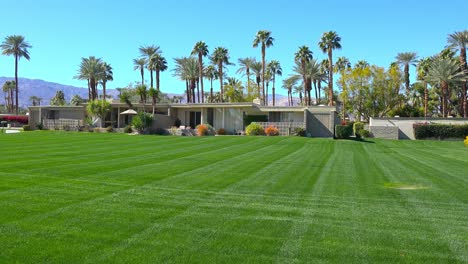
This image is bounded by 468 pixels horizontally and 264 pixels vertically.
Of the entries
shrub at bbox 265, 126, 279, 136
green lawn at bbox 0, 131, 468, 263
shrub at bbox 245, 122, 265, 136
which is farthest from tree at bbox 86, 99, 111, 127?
green lawn at bbox 0, 131, 468, 263

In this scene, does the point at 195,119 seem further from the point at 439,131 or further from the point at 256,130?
the point at 439,131

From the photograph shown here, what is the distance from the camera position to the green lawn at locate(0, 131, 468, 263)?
537 cm

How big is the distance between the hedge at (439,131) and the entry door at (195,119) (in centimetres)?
2176

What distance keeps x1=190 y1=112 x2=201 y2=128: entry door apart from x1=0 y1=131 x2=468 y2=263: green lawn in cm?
3529

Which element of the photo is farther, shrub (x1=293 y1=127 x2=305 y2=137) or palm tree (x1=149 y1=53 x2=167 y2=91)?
palm tree (x1=149 y1=53 x2=167 y2=91)

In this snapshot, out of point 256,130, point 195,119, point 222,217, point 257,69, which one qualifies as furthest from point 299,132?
point 257,69

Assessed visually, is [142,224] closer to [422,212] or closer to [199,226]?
[199,226]

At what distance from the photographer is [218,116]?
148 feet

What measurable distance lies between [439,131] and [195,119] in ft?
79.7

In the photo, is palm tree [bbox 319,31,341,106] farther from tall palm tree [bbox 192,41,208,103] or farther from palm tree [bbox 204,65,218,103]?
palm tree [bbox 204,65,218,103]

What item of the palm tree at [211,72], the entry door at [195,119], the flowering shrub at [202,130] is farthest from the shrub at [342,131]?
the palm tree at [211,72]

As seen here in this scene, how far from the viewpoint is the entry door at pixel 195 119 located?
156 ft

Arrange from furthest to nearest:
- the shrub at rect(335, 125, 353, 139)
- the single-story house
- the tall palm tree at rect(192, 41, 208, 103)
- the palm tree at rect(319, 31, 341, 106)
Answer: the tall palm tree at rect(192, 41, 208, 103)
the palm tree at rect(319, 31, 341, 106)
the single-story house
the shrub at rect(335, 125, 353, 139)

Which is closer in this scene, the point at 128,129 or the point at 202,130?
the point at 202,130
